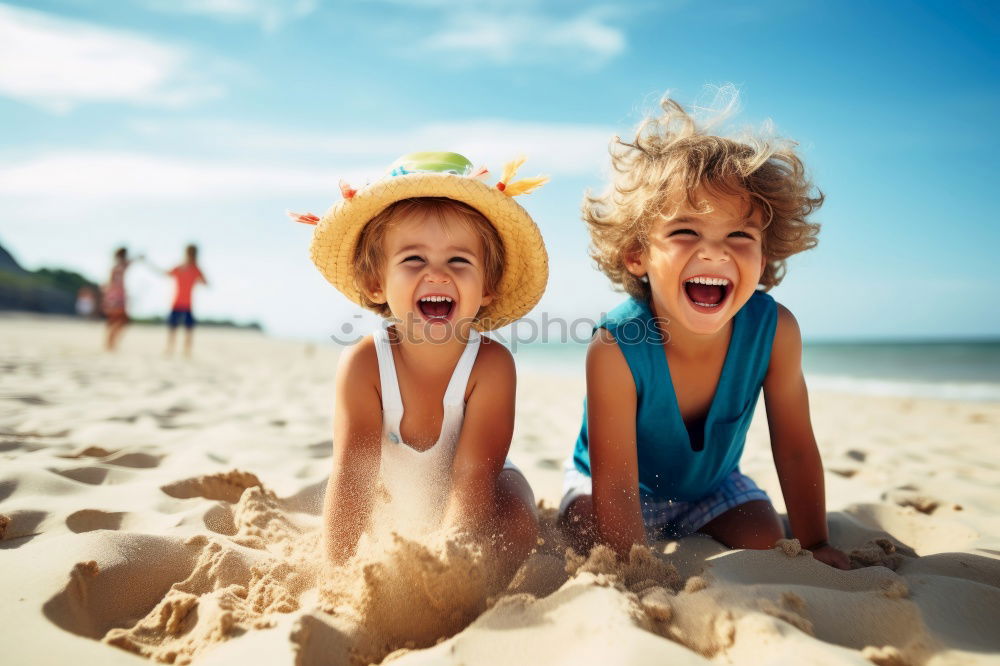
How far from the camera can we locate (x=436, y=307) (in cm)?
238

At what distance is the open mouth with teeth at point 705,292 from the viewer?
2.20m

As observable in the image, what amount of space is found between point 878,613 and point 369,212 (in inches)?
78.6

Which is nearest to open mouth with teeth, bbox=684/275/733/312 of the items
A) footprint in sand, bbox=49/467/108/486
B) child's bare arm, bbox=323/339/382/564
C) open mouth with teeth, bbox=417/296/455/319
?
open mouth with teeth, bbox=417/296/455/319

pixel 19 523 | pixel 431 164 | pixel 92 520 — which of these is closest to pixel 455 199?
pixel 431 164

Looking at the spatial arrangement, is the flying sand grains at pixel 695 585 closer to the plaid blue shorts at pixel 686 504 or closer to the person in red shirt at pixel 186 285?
the plaid blue shorts at pixel 686 504

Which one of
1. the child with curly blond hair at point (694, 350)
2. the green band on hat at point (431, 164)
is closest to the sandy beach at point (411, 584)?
the child with curly blond hair at point (694, 350)

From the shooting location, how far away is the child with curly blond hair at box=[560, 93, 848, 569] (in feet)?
7.18

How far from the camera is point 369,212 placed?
239 cm

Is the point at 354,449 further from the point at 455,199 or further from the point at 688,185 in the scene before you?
the point at 688,185

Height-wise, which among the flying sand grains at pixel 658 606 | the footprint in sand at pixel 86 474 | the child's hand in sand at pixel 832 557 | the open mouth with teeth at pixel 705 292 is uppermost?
the open mouth with teeth at pixel 705 292

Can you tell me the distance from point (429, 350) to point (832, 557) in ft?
5.18

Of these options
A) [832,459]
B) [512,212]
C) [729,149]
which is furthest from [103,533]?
[832,459]

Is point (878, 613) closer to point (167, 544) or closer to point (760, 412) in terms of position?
point (167, 544)

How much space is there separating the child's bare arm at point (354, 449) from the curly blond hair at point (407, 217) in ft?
0.91
